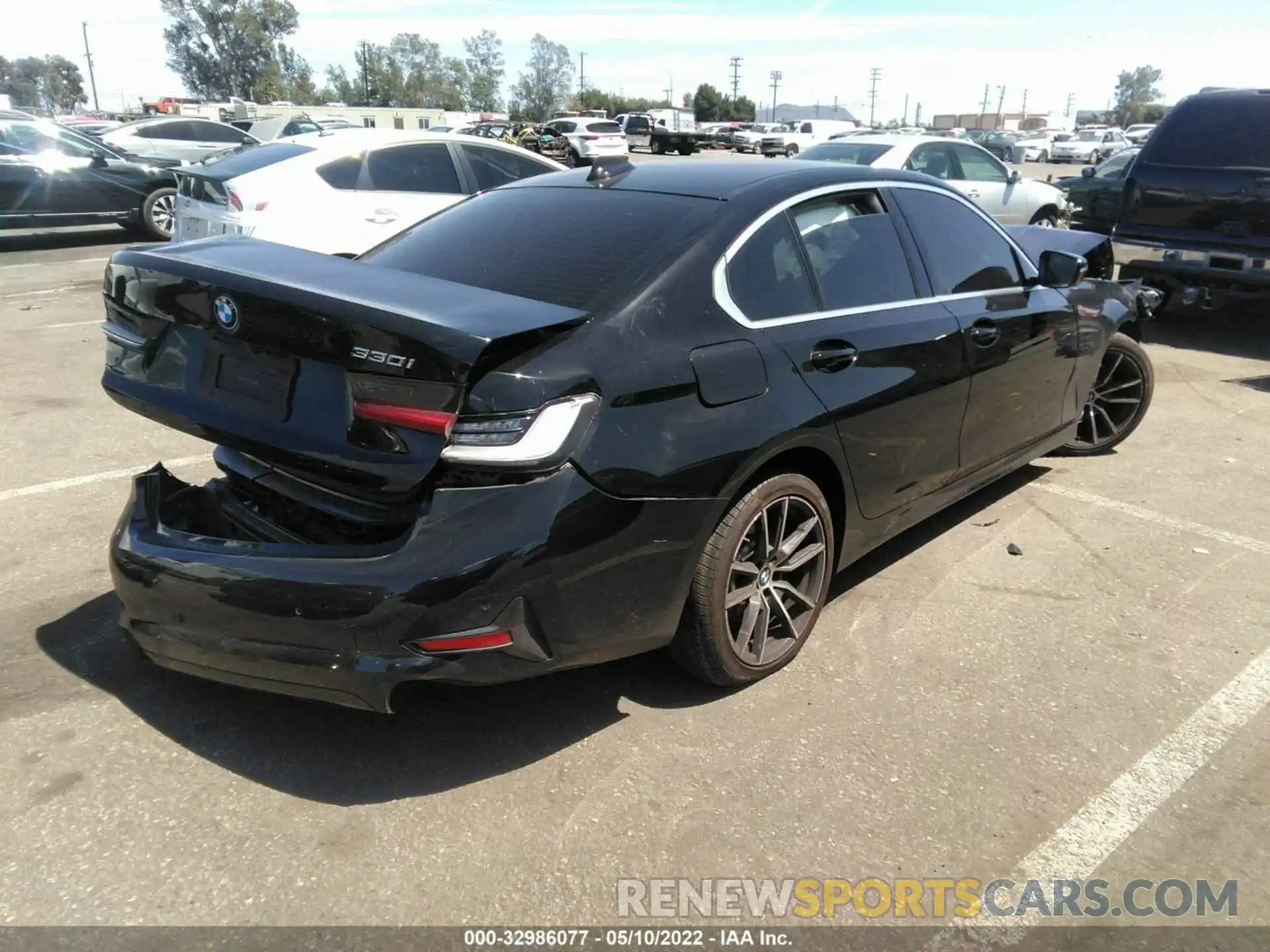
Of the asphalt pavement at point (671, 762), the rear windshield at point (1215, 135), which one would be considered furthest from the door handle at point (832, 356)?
the rear windshield at point (1215, 135)

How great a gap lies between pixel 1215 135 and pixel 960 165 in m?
3.48

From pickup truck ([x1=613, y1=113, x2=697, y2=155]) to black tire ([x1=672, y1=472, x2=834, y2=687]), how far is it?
46.1m

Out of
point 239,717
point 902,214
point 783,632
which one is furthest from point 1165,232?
point 239,717

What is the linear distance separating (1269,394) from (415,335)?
7.30 m

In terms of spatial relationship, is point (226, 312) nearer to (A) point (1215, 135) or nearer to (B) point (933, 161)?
(A) point (1215, 135)

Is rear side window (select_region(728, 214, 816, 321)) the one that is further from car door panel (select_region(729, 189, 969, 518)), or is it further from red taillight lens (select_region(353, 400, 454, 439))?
red taillight lens (select_region(353, 400, 454, 439))

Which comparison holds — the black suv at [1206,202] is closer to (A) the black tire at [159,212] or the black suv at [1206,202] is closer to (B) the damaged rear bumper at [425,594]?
(B) the damaged rear bumper at [425,594]

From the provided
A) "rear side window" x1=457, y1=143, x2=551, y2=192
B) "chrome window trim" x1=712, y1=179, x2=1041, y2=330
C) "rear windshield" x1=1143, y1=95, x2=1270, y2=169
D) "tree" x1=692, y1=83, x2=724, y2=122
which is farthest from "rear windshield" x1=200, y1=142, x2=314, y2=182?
"tree" x1=692, y1=83, x2=724, y2=122

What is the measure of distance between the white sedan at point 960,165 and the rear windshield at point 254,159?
17.3ft

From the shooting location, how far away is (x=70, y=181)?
13750 millimetres

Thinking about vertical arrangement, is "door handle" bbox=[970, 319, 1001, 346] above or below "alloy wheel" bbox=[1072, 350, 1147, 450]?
above

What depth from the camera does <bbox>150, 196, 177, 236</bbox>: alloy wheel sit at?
1445cm

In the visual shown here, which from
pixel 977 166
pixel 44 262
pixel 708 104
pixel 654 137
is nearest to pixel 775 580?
pixel 977 166

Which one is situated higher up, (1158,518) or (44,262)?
Result: (1158,518)
